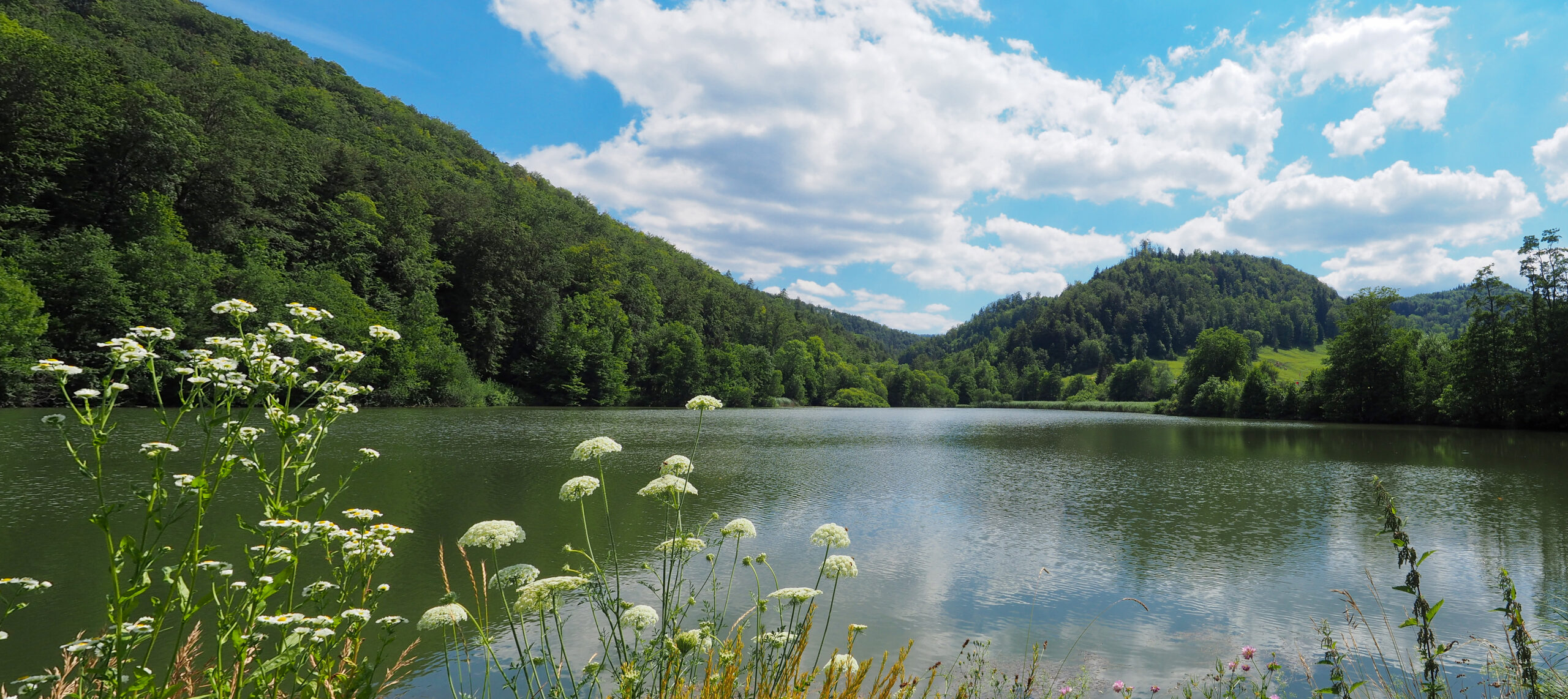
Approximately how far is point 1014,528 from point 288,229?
176ft

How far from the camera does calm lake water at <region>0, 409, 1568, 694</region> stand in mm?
7590

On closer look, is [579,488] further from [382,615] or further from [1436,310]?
[1436,310]

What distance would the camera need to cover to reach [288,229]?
4750cm

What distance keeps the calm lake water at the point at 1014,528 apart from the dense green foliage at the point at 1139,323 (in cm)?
11666

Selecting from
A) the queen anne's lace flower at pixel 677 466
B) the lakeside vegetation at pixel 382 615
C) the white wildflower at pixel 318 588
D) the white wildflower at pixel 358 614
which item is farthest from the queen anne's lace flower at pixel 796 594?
the white wildflower at pixel 318 588

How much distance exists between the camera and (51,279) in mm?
30469

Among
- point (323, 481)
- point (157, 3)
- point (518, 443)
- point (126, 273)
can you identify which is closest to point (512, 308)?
point (126, 273)

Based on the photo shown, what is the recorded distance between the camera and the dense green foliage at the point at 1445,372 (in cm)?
4125

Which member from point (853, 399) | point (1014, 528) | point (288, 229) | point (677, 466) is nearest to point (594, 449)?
point (677, 466)

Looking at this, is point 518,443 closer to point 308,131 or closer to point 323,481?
point 323,481

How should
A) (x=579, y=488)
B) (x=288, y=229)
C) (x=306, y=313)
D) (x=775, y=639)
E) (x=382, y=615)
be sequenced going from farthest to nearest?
1. (x=288, y=229)
2. (x=382, y=615)
3. (x=579, y=488)
4. (x=775, y=639)
5. (x=306, y=313)

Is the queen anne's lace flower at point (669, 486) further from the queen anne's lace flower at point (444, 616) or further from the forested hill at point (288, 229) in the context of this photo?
the forested hill at point (288, 229)

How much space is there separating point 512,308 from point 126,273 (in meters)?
33.6

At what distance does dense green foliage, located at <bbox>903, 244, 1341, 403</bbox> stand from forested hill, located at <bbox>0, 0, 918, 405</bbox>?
246 ft
